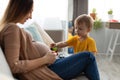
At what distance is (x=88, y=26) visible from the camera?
2.18 meters

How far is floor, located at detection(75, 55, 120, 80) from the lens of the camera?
3.31 metres

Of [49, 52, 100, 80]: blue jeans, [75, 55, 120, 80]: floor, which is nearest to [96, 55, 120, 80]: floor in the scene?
[75, 55, 120, 80]: floor

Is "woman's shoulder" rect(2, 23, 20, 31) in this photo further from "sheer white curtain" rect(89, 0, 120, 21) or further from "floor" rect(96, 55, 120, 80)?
"sheer white curtain" rect(89, 0, 120, 21)

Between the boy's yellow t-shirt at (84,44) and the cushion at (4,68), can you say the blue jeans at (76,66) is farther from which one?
the boy's yellow t-shirt at (84,44)

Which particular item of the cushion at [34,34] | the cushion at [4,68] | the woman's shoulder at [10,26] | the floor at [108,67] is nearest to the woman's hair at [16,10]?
the woman's shoulder at [10,26]

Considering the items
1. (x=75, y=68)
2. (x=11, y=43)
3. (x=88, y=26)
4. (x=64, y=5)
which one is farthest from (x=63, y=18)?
(x=11, y=43)

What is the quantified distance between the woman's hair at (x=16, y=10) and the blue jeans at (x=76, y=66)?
0.40m

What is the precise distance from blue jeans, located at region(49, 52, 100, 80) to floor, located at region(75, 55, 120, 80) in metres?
1.69

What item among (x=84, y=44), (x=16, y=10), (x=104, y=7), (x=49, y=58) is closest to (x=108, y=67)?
(x=104, y=7)

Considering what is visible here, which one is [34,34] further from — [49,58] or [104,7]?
[104,7]

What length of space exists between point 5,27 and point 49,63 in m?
0.38

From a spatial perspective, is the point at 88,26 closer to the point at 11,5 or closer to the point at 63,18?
the point at 11,5

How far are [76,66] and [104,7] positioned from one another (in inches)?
138

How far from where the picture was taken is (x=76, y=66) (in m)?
1.58
